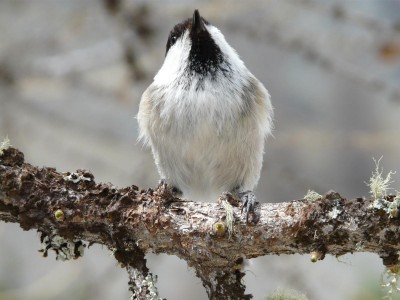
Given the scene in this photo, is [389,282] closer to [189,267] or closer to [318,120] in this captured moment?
[189,267]

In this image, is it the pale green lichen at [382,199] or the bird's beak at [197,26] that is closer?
the pale green lichen at [382,199]

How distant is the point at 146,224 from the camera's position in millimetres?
1731

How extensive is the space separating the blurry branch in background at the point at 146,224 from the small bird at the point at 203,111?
596 mm

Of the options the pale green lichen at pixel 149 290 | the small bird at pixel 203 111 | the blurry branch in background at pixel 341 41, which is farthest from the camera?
the blurry branch in background at pixel 341 41

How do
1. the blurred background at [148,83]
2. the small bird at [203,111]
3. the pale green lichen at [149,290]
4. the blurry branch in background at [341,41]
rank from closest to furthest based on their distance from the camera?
the pale green lichen at [149,290] → the small bird at [203,111] → the blurry branch in background at [341,41] → the blurred background at [148,83]

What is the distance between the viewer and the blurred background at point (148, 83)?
3.46 meters

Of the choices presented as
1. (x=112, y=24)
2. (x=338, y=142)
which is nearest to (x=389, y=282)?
(x=112, y=24)

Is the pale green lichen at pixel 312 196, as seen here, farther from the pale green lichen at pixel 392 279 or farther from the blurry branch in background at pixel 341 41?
the blurry branch in background at pixel 341 41

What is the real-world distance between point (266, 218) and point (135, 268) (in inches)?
14.1

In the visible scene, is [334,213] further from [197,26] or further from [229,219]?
[197,26]

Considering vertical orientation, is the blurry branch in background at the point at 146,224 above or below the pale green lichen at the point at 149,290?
above

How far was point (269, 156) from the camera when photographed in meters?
5.42

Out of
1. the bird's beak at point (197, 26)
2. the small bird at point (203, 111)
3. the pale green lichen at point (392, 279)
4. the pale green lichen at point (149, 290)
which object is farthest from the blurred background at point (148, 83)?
the pale green lichen at point (149, 290)

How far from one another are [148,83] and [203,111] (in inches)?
52.7
